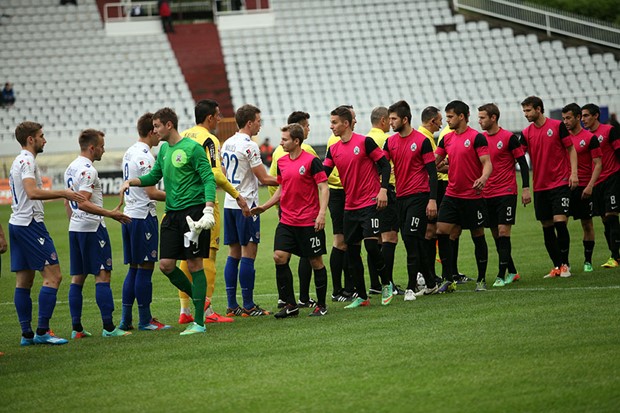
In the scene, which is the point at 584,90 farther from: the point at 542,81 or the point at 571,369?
the point at 571,369

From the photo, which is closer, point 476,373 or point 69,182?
point 476,373

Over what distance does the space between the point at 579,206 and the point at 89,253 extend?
6.67 meters

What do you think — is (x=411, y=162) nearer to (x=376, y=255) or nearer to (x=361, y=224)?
(x=361, y=224)

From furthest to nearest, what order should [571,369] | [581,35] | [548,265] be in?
[581,35] < [548,265] < [571,369]

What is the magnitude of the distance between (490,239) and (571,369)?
11.3 metres

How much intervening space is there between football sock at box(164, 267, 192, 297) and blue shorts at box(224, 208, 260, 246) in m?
1.04

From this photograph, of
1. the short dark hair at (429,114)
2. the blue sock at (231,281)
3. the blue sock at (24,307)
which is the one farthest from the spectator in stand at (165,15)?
the blue sock at (24,307)

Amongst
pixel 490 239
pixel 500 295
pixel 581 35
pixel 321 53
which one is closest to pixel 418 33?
pixel 321 53

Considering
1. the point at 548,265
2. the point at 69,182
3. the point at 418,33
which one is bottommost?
the point at 548,265

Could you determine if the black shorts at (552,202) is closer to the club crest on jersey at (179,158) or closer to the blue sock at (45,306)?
the club crest on jersey at (179,158)

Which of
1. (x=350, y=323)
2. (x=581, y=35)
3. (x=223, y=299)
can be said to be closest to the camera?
(x=350, y=323)

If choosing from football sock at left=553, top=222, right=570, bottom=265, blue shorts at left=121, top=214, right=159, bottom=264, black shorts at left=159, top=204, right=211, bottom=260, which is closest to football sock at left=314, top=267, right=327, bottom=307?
black shorts at left=159, top=204, right=211, bottom=260

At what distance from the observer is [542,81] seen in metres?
39.3

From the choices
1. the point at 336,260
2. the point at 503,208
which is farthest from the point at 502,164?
the point at 336,260
